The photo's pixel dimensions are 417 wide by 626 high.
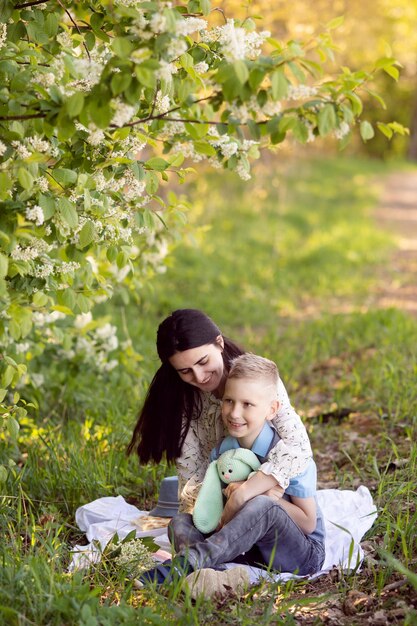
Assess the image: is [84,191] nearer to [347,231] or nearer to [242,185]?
[347,231]

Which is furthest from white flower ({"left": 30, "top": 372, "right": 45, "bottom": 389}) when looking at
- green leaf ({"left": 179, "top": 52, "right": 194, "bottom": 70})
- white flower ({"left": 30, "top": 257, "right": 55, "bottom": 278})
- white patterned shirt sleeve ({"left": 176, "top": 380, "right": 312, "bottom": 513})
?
green leaf ({"left": 179, "top": 52, "right": 194, "bottom": 70})

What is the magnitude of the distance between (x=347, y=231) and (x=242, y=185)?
2959mm

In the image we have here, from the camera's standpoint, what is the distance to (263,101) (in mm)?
2539

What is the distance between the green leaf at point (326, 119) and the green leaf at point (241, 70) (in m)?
0.30

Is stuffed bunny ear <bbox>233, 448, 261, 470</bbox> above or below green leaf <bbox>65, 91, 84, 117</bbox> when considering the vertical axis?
below

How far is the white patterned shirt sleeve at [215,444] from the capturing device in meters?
3.10

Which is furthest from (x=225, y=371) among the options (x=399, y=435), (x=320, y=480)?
(x=399, y=435)

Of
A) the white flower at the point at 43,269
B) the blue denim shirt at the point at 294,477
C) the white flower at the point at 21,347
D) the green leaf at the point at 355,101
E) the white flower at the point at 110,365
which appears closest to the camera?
the green leaf at the point at 355,101

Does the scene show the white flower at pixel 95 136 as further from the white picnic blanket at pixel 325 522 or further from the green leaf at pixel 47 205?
the white picnic blanket at pixel 325 522

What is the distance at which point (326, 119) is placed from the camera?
8.30 ft

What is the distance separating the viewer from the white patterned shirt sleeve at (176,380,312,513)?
3.10 meters

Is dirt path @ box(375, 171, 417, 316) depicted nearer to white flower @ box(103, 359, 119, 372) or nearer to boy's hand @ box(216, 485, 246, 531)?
white flower @ box(103, 359, 119, 372)

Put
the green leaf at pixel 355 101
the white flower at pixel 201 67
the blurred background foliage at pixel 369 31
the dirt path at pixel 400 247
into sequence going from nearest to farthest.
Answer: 1. the green leaf at pixel 355 101
2. the white flower at pixel 201 67
3. the dirt path at pixel 400 247
4. the blurred background foliage at pixel 369 31

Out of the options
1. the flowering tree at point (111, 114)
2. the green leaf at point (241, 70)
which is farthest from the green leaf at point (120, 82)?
the green leaf at point (241, 70)
